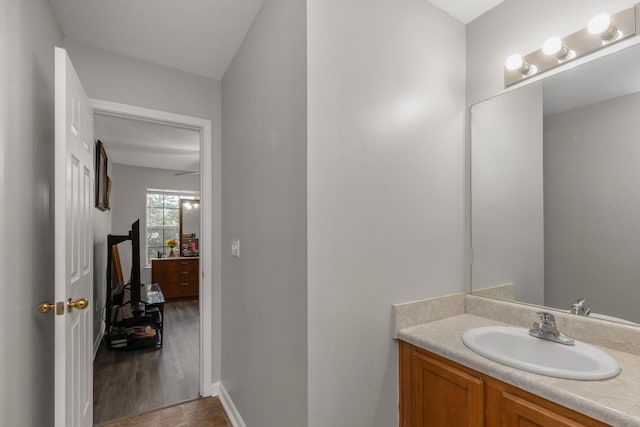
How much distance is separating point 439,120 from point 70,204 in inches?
75.9

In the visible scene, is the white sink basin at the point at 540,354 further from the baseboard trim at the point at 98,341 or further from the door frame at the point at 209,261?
the baseboard trim at the point at 98,341

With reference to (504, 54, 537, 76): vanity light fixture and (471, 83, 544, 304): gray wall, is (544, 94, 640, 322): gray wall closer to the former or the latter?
(471, 83, 544, 304): gray wall

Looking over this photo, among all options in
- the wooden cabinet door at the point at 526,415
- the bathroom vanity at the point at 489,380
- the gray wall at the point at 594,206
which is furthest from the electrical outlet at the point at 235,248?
the gray wall at the point at 594,206

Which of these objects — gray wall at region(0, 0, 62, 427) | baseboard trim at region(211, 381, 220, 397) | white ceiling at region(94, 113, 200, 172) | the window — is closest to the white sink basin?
gray wall at region(0, 0, 62, 427)

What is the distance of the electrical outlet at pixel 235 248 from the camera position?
2078mm

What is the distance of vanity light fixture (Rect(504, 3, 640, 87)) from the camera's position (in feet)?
4.23

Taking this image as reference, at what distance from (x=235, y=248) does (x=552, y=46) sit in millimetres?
2055

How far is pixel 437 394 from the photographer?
1372 millimetres

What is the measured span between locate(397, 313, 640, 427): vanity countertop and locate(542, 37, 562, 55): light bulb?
133 cm

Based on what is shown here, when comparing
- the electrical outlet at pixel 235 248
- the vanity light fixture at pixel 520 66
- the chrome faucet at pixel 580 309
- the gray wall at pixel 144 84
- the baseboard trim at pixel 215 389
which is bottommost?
the baseboard trim at pixel 215 389

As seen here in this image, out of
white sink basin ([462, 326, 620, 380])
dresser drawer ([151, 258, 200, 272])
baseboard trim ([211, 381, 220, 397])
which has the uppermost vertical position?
white sink basin ([462, 326, 620, 380])

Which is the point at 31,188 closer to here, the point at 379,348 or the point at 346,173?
the point at 346,173

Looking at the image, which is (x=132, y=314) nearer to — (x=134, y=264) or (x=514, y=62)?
(x=134, y=264)

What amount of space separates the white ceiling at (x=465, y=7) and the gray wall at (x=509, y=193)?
51cm
